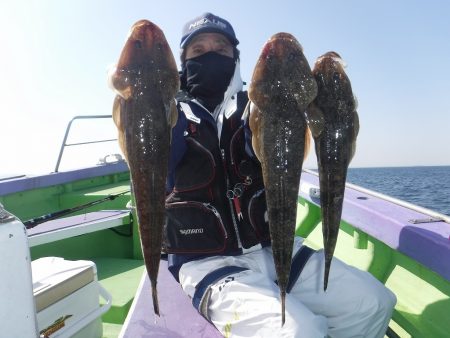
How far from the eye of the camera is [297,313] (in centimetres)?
278

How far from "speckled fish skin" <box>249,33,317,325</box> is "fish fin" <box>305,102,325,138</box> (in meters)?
0.04

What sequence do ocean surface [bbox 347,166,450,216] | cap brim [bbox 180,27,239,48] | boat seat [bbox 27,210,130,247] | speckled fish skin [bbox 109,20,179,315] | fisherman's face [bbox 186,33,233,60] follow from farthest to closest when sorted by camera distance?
ocean surface [bbox 347,166,450,216]
boat seat [bbox 27,210,130,247]
fisherman's face [bbox 186,33,233,60]
cap brim [bbox 180,27,239,48]
speckled fish skin [bbox 109,20,179,315]

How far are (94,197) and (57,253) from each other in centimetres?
162

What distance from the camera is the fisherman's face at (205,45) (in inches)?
143

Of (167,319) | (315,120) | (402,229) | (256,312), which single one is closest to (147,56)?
(315,120)

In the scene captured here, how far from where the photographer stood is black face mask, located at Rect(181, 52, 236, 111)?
3.60 m

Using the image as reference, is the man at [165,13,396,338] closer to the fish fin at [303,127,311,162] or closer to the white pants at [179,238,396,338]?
the white pants at [179,238,396,338]

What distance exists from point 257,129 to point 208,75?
1.55 metres

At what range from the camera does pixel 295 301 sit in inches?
115

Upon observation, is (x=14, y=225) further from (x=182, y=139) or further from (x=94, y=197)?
(x=94, y=197)

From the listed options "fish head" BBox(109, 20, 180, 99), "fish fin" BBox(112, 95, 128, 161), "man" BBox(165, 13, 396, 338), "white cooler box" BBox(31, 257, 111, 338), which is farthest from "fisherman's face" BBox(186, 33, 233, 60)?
"white cooler box" BBox(31, 257, 111, 338)

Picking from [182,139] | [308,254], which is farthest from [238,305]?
[182,139]

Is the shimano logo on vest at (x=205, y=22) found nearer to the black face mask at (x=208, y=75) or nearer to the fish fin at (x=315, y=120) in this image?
the black face mask at (x=208, y=75)

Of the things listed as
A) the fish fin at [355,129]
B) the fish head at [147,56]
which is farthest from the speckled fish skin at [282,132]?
the fish head at [147,56]
